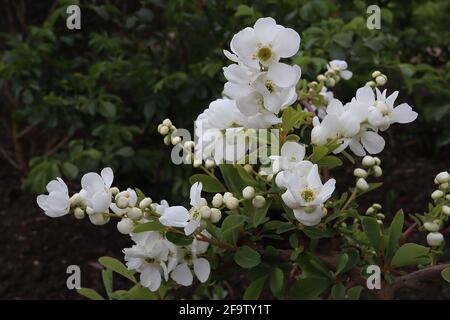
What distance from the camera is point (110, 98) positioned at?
7.56ft

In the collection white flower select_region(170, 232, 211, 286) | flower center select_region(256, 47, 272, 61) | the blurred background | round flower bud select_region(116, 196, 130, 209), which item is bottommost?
the blurred background

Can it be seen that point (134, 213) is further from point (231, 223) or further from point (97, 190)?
point (231, 223)

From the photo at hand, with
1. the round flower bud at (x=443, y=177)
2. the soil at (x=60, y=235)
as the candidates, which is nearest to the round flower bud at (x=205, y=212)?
the round flower bud at (x=443, y=177)

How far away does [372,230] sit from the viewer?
0.99 meters

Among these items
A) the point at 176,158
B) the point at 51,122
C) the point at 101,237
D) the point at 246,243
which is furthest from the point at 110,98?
the point at 246,243

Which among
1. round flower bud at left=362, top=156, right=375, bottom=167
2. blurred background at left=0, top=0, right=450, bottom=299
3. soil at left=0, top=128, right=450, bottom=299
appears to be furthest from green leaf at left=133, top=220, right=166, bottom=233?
soil at left=0, top=128, right=450, bottom=299

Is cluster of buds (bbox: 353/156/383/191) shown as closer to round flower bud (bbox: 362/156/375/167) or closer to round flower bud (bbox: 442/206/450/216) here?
round flower bud (bbox: 362/156/375/167)

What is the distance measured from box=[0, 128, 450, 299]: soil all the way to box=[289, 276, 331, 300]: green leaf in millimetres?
1326

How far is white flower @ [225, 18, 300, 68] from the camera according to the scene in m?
0.80

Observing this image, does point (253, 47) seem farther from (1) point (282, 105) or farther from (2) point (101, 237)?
(2) point (101, 237)

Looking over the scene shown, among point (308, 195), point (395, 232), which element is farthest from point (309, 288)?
point (308, 195)

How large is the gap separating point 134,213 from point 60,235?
185 centimetres

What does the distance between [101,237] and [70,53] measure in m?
0.81

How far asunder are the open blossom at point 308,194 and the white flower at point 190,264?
18cm
